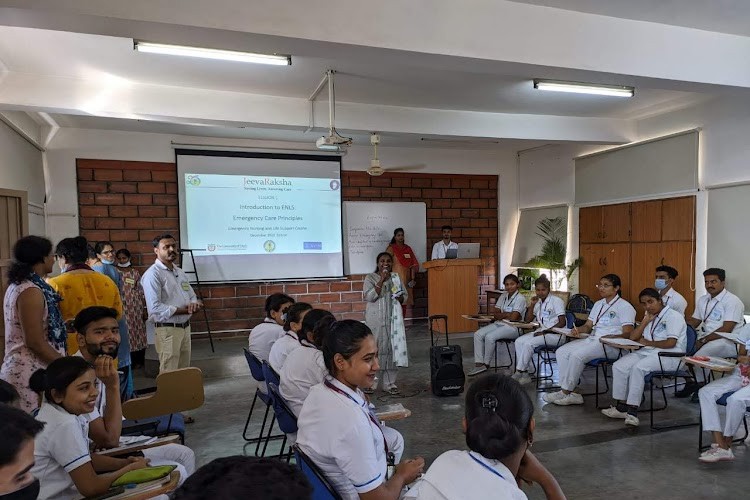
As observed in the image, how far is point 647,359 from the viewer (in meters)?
3.95

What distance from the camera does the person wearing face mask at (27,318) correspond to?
242 centimetres

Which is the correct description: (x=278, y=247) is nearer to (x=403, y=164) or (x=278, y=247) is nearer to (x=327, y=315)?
(x=403, y=164)

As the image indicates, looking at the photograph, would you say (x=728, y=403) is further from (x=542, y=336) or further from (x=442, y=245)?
(x=442, y=245)

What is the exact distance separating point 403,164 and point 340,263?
77.9 inches

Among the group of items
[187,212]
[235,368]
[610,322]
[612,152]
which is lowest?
[235,368]

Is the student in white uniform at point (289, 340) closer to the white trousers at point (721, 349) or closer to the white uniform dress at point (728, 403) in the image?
the white uniform dress at point (728, 403)

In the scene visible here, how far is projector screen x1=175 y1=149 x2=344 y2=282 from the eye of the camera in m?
6.60

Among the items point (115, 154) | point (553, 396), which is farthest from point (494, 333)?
point (115, 154)

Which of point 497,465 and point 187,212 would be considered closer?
point 497,465

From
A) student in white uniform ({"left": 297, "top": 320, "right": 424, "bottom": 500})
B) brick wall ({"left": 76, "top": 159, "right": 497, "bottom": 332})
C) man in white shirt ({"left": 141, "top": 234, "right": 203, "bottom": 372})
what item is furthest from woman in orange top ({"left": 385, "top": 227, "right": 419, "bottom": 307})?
student in white uniform ({"left": 297, "top": 320, "right": 424, "bottom": 500})

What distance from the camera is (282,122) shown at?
519cm

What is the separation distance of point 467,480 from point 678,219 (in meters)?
5.77

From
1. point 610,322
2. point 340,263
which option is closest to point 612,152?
point 610,322

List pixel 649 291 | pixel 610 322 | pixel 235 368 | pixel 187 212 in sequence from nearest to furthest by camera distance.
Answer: pixel 649 291 → pixel 610 322 → pixel 235 368 → pixel 187 212
